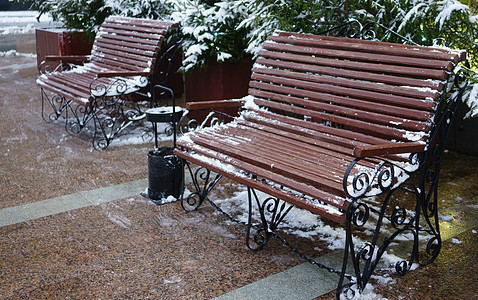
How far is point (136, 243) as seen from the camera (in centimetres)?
362

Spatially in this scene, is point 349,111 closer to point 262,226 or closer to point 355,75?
point 355,75

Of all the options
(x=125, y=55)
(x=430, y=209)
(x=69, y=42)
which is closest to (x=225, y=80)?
(x=125, y=55)

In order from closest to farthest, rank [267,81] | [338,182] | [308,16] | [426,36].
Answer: [338,182]
[267,81]
[426,36]
[308,16]

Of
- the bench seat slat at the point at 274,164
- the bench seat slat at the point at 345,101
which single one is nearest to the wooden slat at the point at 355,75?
the bench seat slat at the point at 345,101

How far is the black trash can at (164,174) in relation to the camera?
4.23m

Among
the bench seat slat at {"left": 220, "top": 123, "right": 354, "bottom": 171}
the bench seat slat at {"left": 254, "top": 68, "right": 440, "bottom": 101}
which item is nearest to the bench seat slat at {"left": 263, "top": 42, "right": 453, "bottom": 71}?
the bench seat slat at {"left": 254, "top": 68, "right": 440, "bottom": 101}

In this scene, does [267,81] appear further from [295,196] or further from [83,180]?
[83,180]

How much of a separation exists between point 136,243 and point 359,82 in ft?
5.83

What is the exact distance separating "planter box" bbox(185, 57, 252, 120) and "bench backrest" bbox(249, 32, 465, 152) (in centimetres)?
174

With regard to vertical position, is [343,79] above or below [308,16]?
below

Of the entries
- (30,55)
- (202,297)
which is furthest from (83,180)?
(30,55)

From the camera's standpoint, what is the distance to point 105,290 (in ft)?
10.0

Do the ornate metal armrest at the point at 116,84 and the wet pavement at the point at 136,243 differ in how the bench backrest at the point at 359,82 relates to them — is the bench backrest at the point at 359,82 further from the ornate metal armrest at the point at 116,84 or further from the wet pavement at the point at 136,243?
the ornate metal armrest at the point at 116,84

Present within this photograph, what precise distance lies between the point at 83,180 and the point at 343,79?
245cm
